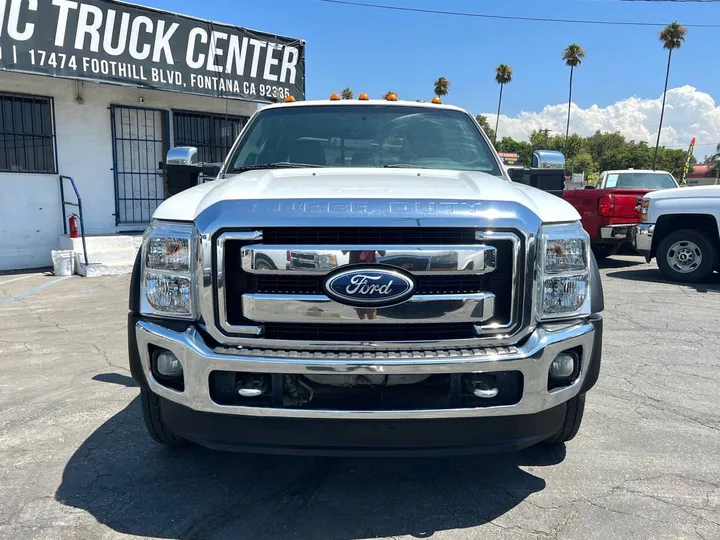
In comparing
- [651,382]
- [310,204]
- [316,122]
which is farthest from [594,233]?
[310,204]

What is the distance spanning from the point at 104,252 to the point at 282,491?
8.14m

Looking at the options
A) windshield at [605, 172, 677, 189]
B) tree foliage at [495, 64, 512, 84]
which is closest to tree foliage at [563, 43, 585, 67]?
tree foliage at [495, 64, 512, 84]

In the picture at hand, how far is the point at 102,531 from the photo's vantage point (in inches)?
93.8

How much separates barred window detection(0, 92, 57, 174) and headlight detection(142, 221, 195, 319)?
8818 millimetres

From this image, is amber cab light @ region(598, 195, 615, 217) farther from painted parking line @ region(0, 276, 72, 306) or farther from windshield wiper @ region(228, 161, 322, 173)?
painted parking line @ region(0, 276, 72, 306)

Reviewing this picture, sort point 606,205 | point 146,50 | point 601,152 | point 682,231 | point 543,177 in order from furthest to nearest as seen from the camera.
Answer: point 601,152
point 146,50
point 606,205
point 682,231
point 543,177

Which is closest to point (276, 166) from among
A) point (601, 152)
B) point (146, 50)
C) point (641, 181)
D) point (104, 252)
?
point (104, 252)

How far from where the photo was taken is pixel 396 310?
229 centimetres

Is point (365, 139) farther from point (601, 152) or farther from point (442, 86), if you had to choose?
point (601, 152)

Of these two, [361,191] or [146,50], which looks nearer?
[361,191]

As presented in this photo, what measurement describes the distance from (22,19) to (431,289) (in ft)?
29.1

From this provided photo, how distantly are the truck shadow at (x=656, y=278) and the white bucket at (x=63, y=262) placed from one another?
883 cm

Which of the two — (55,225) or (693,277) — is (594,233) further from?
(55,225)

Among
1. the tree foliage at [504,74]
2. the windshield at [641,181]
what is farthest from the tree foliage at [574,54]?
the windshield at [641,181]
